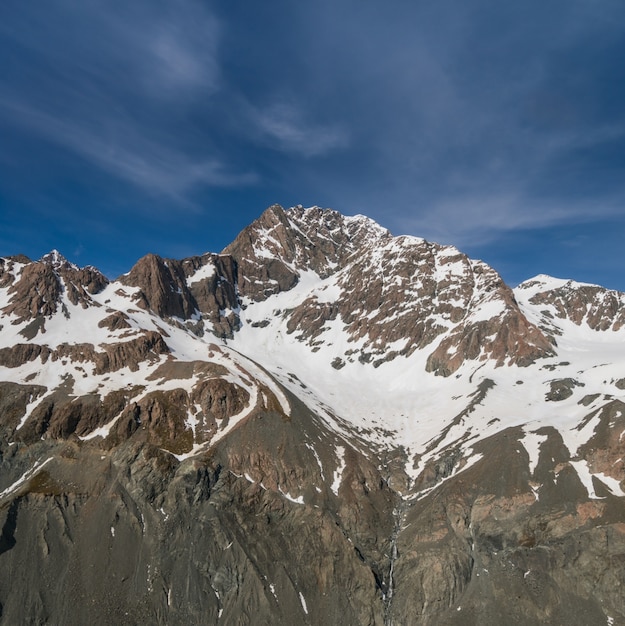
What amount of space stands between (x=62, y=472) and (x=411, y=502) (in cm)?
8182

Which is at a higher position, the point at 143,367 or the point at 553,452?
the point at 143,367

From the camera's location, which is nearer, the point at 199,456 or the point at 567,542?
the point at 567,542

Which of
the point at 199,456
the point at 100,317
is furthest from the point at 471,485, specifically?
the point at 100,317

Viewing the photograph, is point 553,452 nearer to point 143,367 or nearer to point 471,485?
point 471,485

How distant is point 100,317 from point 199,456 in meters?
99.2

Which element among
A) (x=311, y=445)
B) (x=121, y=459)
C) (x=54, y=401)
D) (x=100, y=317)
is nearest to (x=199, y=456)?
(x=121, y=459)

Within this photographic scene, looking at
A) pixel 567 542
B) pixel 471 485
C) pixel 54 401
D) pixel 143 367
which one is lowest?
pixel 567 542

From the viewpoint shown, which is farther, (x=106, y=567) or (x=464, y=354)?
(x=464, y=354)

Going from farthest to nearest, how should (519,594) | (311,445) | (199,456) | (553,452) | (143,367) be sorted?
(143,367) < (311,445) < (199,456) < (553,452) < (519,594)

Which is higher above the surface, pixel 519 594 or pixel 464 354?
pixel 464 354

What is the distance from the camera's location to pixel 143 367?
153 m

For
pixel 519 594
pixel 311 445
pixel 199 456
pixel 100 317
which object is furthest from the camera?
pixel 100 317

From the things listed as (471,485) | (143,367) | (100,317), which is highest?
(100,317)

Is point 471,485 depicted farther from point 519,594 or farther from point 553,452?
point 519,594
